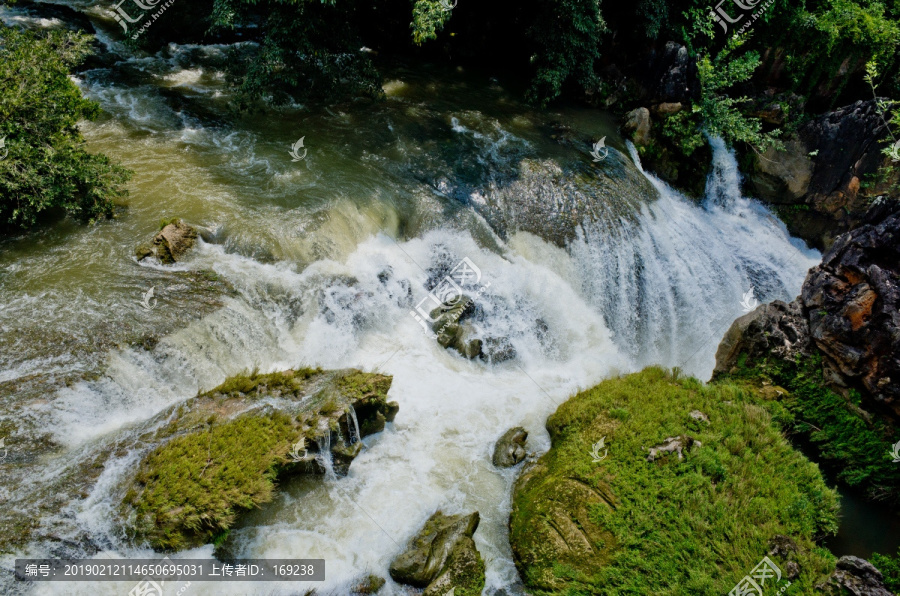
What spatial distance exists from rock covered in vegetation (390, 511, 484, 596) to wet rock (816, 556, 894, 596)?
462cm

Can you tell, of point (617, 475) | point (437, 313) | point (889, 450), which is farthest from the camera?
point (437, 313)

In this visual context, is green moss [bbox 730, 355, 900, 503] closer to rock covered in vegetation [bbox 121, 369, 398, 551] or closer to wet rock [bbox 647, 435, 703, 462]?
wet rock [bbox 647, 435, 703, 462]

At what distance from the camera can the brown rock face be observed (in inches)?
365

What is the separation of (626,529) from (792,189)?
14.0 metres

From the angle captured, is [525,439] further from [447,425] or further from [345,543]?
[345,543]

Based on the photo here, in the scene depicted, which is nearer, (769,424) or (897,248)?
(769,424)

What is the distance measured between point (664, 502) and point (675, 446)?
1091 millimetres

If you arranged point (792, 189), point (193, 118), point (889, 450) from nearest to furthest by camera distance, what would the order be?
point (889, 450), point (193, 118), point (792, 189)

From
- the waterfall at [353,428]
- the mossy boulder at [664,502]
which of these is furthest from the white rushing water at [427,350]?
the mossy boulder at [664,502]

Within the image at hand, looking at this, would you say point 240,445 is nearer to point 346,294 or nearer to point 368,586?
point 368,586

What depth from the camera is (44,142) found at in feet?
32.0

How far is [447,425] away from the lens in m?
9.69

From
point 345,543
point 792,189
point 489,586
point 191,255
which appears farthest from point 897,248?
point 191,255

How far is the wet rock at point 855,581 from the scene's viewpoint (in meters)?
6.49
